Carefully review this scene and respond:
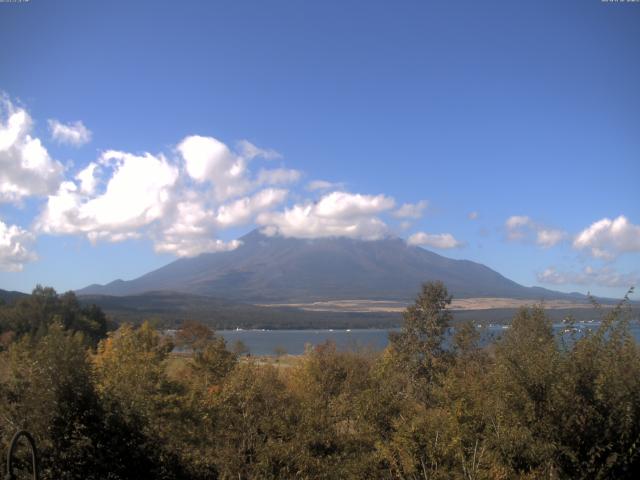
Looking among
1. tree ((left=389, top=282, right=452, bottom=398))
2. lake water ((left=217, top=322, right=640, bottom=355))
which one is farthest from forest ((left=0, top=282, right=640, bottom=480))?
tree ((left=389, top=282, right=452, bottom=398))

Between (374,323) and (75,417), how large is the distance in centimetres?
12641

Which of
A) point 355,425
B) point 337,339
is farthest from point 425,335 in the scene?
point 337,339

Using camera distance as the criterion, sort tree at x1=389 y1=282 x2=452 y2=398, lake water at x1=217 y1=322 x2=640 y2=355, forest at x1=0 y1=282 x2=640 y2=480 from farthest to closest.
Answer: tree at x1=389 y1=282 x2=452 y2=398, lake water at x1=217 y1=322 x2=640 y2=355, forest at x1=0 y1=282 x2=640 y2=480

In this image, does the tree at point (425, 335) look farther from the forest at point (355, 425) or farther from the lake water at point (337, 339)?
the forest at point (355, 425)

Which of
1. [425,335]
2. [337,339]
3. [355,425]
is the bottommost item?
[337,339]

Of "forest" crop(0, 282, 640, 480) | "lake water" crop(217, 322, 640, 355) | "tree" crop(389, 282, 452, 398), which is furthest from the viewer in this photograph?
"tree" crop(389, 282, 452, 398)

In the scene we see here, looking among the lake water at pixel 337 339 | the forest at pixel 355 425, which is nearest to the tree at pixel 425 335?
the lake water at pixel 337 339

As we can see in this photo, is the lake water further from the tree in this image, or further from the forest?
the tree

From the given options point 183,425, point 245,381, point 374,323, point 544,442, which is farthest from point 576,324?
point 374,323

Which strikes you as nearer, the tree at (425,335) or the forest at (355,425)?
the forest at (355,425)

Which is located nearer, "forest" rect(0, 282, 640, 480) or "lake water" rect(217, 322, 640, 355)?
"forest" rect(0, 282, 640, 480)

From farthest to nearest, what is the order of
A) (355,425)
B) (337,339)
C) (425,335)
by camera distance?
(337,339), (425,335), (355,425)

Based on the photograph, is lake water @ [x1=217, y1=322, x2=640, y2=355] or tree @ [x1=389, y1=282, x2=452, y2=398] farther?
tree @ [x1=389, y1=282, x2=452, y2=398]

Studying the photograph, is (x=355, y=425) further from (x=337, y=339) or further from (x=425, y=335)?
(x=337, y=339)
